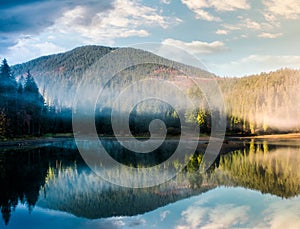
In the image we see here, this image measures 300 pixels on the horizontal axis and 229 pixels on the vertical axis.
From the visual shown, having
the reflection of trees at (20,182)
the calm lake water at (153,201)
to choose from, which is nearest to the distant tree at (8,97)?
the reflection of trees at (20,182)

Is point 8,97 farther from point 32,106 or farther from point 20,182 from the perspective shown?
point 20,182

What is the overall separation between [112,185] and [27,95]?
80805mm

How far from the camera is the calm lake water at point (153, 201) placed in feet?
67.7

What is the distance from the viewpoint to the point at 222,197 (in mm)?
27953

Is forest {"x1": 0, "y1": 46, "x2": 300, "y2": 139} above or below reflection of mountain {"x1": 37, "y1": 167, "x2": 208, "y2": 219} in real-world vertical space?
above

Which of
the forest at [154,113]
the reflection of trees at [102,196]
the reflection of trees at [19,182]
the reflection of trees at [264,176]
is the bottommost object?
the reflection of trees at [264,176]

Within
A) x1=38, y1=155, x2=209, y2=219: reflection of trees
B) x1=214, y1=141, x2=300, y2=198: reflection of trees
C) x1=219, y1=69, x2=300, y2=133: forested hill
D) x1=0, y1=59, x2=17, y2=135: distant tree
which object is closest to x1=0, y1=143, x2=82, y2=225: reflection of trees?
x1=38, y1=155, x2=209, y2=219: reflection of trees

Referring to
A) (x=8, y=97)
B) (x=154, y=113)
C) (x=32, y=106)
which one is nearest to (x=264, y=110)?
(x=154, y=113)

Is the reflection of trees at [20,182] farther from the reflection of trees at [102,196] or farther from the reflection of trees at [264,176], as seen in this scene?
the reflection of trees at [264,176]

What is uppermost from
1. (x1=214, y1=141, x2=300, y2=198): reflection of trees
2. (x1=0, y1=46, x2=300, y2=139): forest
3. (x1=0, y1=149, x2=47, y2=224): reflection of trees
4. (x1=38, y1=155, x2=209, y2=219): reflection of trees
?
(x1=0, y1=46, x2=300, y2=139): forest

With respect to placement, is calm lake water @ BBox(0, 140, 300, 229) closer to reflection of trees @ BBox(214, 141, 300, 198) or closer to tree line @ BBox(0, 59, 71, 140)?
reflection of trees @ BBox(214, 141, 300, 198)

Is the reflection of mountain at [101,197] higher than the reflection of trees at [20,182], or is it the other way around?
the reflection of trees at [20,182]

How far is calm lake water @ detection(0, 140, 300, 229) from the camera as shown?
2064 centimetres

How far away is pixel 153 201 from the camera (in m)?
25.7
